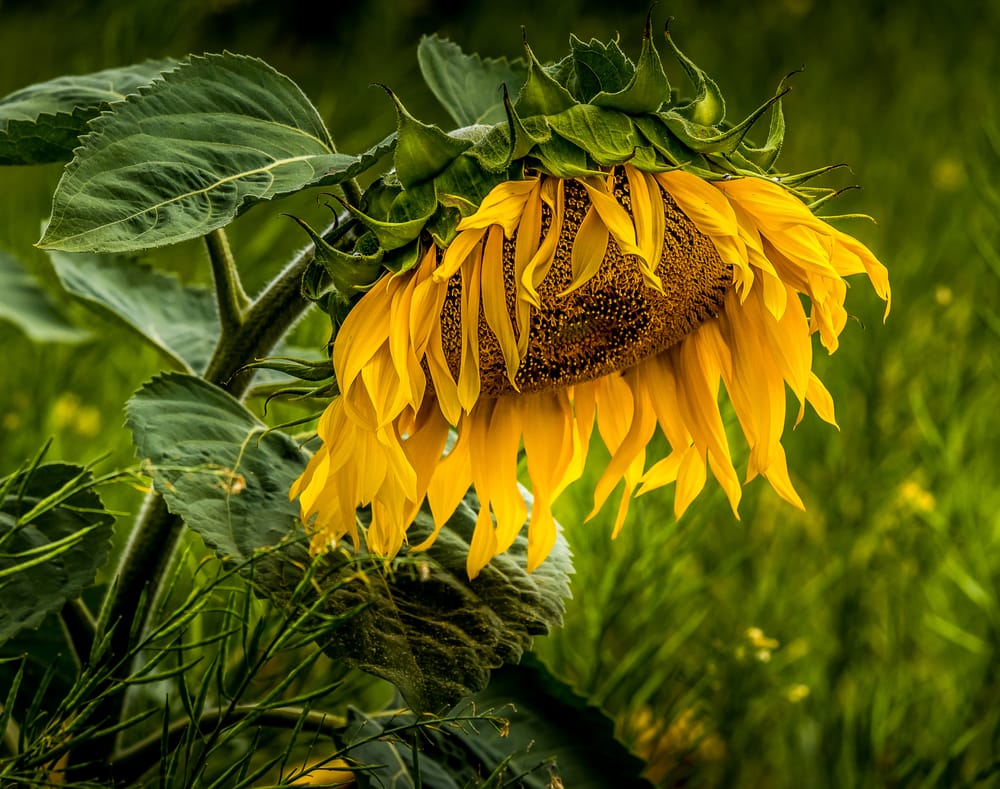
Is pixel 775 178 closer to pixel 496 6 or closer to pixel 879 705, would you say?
pixel 879 705

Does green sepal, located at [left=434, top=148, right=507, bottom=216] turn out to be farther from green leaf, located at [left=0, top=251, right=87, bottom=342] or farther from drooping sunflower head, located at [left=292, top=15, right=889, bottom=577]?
green leaf, located at [left=0, top=251, right=87, bottom=342]

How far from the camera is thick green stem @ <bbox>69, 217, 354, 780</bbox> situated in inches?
15.2

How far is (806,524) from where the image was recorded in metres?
0.84

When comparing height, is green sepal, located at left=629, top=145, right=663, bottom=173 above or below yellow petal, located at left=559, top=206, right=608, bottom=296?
above

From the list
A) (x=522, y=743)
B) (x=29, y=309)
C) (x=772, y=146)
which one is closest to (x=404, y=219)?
(x=772, y=146)

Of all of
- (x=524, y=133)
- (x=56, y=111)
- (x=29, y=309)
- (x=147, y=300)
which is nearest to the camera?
(x=524, y=133)

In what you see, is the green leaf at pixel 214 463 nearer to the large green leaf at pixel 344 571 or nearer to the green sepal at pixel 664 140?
the large green leaf at pixel 344 571

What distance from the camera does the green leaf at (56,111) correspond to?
0.37m

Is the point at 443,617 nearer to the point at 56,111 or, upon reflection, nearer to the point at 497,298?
the point at 497,298

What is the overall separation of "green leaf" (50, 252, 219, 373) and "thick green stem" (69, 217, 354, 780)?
0.08m

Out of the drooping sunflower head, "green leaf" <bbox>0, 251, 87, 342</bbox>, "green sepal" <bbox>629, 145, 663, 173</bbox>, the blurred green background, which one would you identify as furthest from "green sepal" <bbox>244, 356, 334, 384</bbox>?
"green leaf" <bbox>0, 251, 87, 342</bbox>

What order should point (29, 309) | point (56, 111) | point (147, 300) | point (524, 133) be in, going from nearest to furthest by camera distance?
point (524, 133), point (56, 111), point (147, 300), point (29, 309)

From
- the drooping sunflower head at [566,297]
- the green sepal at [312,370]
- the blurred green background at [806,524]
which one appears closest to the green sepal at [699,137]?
the drooping sunflower head at [566,297]

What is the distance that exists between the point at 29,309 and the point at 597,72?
1.92 feet
